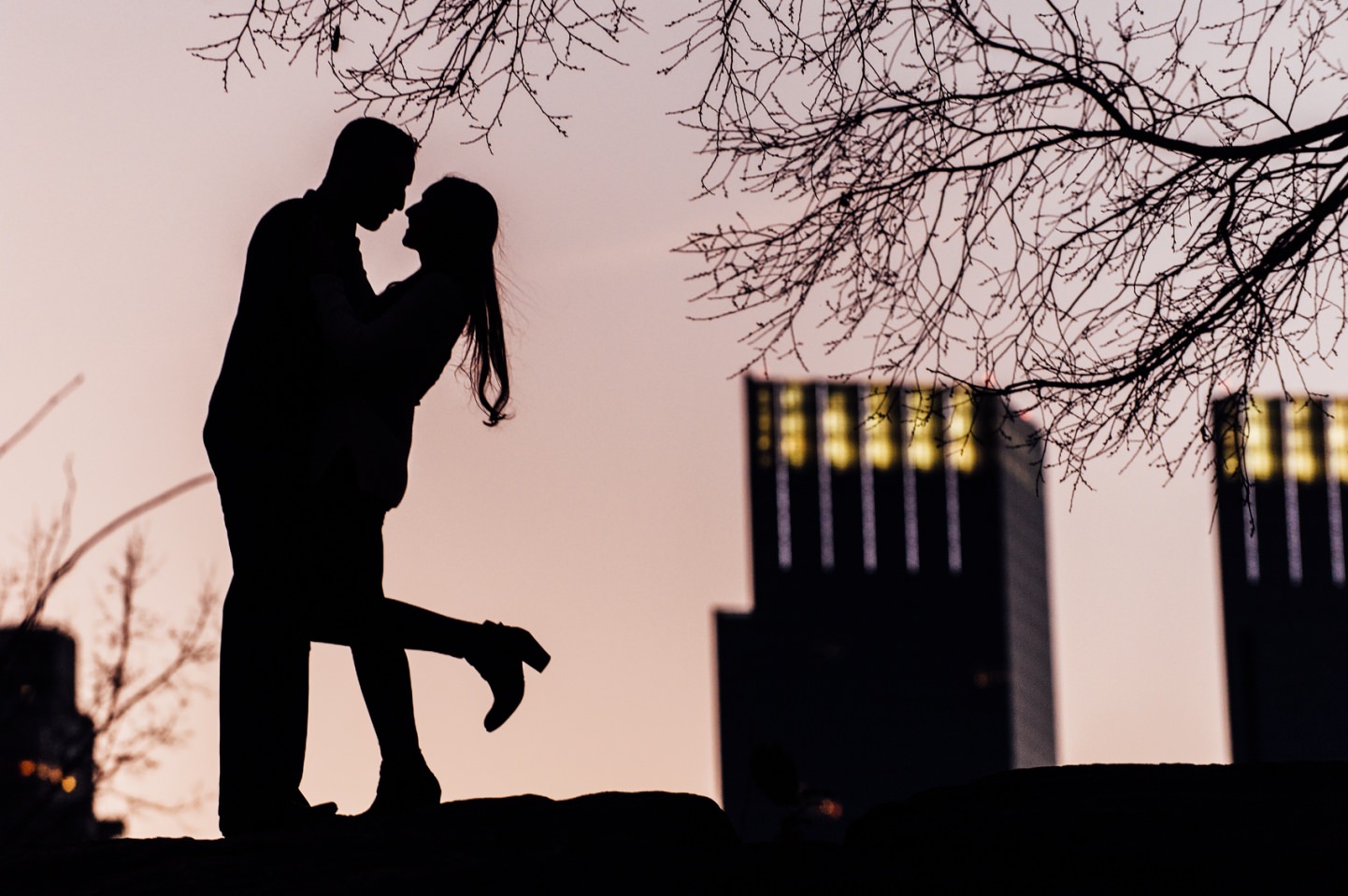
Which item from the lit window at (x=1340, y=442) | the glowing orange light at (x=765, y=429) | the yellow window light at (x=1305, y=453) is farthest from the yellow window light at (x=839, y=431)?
the lit window at (x=1340, y=442)

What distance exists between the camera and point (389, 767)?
5.66m

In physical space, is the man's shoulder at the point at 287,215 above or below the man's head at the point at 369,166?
below

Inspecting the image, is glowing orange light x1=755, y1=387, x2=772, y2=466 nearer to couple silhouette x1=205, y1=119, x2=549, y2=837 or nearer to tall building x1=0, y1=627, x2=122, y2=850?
tall building x1=0, y1=627, x2=122, y2=850

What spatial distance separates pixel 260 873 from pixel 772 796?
4.25 ft

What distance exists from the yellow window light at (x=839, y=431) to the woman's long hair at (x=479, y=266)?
118m

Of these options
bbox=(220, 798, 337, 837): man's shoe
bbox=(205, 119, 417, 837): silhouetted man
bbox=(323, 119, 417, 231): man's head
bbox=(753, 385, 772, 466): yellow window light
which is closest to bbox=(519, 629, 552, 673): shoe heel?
bbox=(205, 119, 417, 837): silhouetted man

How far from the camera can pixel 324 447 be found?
5.37 meters

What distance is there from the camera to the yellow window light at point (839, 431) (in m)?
124

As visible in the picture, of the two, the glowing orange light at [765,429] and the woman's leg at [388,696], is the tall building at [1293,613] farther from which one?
the woman's leg at [388,696]

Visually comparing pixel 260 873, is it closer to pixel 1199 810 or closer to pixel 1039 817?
pixel 1039 817

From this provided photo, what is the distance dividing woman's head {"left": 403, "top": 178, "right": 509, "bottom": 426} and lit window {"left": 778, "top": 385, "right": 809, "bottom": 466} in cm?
11719

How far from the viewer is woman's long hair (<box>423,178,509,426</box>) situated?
18.0ft

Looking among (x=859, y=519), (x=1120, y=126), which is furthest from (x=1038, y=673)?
(x=1120, y=126)

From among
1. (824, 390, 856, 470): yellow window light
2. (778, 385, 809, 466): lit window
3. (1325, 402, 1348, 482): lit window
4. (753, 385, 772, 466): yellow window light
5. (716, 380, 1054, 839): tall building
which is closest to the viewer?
(1325, 402, 1348, 482): lit window
